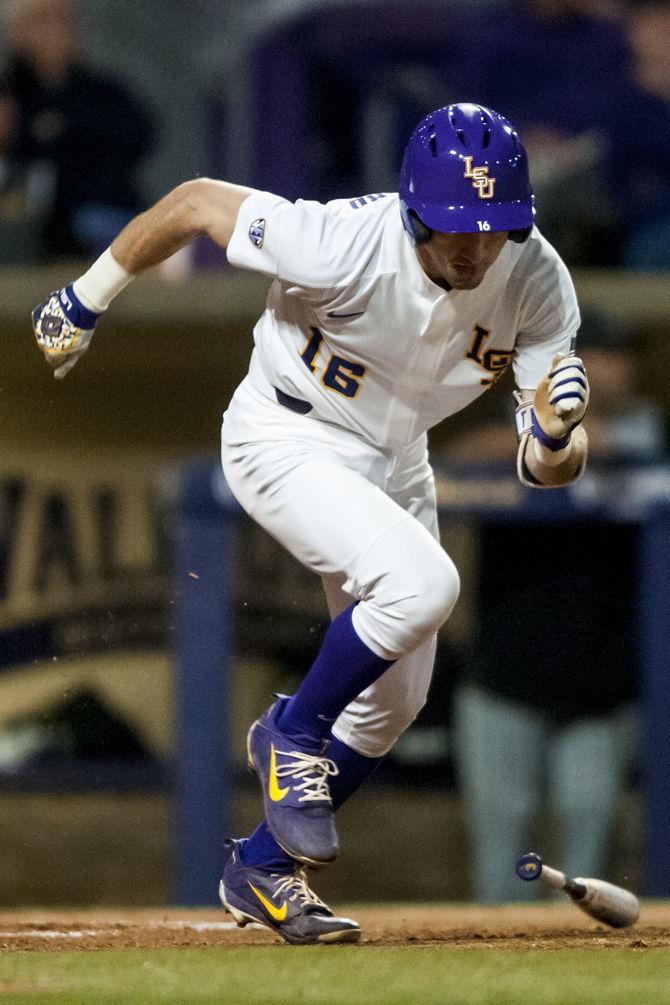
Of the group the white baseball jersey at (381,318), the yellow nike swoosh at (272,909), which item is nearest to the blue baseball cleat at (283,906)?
the yellow nike swoosh at (272,909)

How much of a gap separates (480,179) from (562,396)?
0.43 metres

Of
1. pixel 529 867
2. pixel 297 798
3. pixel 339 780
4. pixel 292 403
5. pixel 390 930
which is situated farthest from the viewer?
pixel 390 930

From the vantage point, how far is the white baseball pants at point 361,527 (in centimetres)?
313

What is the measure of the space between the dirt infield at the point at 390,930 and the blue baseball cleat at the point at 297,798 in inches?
12.0

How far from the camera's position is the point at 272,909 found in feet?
11.2

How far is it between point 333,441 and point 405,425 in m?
0.16

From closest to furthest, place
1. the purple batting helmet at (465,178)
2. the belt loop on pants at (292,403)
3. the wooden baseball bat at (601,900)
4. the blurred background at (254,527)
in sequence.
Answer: the purple batting helmet at (465,178) → the belt loop on pants at (292,403) → the wooden baseball bat at (601,900) → the blurred background at (254,527)

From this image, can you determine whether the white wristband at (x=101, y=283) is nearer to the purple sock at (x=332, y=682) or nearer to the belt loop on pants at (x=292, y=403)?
the belt loop on pants at (x=292, y=403)

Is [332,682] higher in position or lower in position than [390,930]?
higher

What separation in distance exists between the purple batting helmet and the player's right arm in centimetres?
39

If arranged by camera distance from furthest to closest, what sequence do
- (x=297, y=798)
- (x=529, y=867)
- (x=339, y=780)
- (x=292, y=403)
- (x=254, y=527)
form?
(x=254, y=527), (x=339, y=780), (x=292, y=403), (x=529, y=867), (x=297, y=798)

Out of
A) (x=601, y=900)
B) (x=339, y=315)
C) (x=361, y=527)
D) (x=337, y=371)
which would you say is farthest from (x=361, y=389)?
(x=601, y=900)

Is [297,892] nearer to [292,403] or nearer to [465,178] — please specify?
→ [292,403]

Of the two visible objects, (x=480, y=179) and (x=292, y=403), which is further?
(x=292, y=403)
